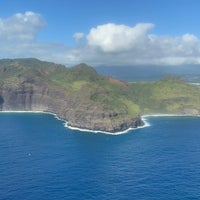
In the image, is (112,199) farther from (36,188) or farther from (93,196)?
(36,188)

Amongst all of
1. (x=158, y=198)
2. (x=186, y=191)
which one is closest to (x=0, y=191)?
Result: (x=158, y=198)

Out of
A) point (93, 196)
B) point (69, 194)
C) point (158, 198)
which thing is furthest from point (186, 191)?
point (69, 194)

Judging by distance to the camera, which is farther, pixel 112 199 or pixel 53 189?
pixel 53 189

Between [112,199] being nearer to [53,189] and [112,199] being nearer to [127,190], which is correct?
[127,190]

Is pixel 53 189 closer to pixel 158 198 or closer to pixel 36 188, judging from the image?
pixel 36 188

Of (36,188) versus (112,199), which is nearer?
(112,199)

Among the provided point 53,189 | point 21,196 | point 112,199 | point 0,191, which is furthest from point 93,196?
point 0,191

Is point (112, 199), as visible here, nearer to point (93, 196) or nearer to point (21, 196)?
point (93, 196)

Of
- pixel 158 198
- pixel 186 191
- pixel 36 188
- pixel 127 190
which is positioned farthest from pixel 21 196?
pixel 186 191
